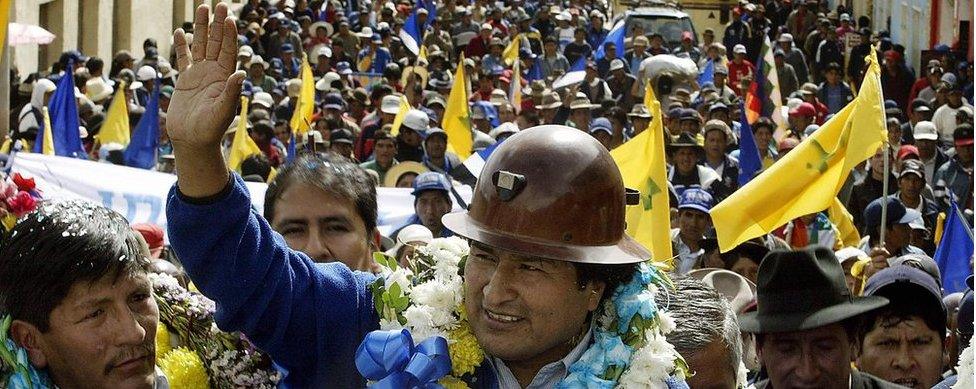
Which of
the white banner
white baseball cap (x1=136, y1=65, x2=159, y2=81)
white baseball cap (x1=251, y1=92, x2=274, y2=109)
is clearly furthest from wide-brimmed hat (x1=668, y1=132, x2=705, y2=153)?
white baseball cap (x1=136, y1=65, x2=159, y2=81)

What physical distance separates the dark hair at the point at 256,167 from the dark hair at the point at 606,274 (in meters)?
8.78

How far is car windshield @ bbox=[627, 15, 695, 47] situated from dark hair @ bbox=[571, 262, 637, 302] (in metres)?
25.2

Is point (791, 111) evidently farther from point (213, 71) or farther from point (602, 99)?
point (213, 71)

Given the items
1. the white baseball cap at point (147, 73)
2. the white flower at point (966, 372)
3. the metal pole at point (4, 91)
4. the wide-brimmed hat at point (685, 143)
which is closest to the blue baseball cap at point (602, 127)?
the wide-brimmed hat at point (685, 143)

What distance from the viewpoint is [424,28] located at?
31375 millimetres

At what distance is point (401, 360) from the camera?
12.4 ft

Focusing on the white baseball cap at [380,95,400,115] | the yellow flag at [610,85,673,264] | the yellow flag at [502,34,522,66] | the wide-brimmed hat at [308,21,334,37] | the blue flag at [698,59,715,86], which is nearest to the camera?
the yellow flag at [610,85,673,264]

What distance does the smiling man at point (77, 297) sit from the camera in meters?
3.68

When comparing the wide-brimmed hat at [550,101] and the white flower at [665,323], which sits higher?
the white flower at [665,323]

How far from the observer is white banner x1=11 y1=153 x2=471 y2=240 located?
10500 mm

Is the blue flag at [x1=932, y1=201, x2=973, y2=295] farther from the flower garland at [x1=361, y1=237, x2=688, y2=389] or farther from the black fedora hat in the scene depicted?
the flower garland at [x1=361, y1=237, x2=688, y2=389]

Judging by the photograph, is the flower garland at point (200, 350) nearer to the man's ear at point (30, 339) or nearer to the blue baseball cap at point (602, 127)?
the man's ear at point (30, 339)

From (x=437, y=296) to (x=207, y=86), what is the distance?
2.31ft

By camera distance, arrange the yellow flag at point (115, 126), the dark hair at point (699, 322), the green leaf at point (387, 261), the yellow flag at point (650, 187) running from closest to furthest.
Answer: the green leaf at point (387, 261) < the dark hair at point (699, 322) < the yellow flag at point (650, 187) < the yellow flag at point (115, 126)
